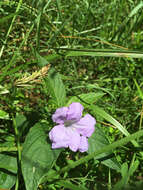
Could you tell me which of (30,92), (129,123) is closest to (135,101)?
(129,123)

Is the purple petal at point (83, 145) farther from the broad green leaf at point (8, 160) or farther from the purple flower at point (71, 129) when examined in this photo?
the broad green leaf at point (8, 160)

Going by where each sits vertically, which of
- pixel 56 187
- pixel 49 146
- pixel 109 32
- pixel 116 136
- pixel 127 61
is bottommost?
pixel 56 187

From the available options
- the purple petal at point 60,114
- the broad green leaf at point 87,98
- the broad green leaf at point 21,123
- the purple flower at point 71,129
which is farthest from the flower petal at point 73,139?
the broad green leaf at point 21,123

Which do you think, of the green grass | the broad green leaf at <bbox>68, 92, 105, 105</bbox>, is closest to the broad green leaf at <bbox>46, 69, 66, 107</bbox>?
the green grass

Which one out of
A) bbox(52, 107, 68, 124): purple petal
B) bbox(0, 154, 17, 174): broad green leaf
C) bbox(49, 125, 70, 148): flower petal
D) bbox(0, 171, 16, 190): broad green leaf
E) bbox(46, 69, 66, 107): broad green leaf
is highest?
bbox(46, 69, 66, 107): broad green leaf

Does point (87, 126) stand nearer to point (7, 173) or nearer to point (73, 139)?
point (73, 139)

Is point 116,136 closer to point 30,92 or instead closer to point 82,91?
point 82,91

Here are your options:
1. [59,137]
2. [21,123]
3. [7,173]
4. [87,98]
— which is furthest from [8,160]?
[87,98]

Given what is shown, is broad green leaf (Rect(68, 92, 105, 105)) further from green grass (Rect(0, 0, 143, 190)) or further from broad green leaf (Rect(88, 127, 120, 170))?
broad green leaf (Rect(88, 127, 120, 170))
